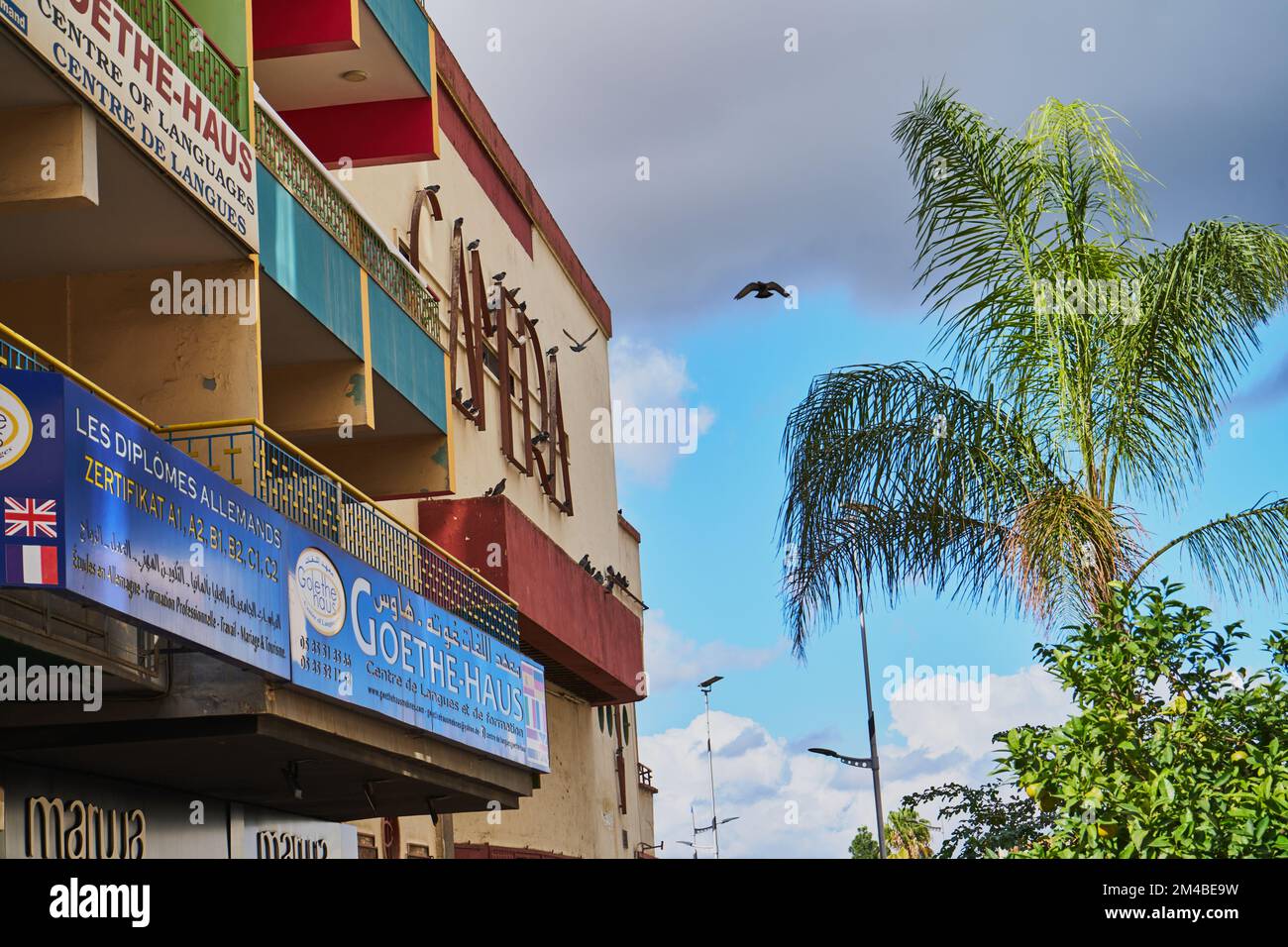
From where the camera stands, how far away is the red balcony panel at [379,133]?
2084cm

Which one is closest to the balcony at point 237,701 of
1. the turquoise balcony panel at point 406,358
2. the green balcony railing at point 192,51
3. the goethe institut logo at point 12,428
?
the goethe institut logo at point 12,428

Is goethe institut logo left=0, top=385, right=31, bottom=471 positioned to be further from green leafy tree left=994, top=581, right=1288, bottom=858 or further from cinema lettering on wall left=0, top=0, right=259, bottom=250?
green leafy tree left=994, top=581, right=1288, bottom=858

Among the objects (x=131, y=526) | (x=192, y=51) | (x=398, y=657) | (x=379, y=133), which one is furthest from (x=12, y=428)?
(x=379, y=133)

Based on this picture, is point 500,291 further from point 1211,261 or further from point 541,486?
point 1211,261

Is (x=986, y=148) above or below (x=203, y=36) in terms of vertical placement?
below

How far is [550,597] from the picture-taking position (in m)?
25.5

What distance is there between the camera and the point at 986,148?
13258 mm

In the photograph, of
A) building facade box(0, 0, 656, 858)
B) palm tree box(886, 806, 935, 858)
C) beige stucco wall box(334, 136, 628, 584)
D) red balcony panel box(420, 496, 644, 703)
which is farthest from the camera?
palm tree box(886, 806, 935, 858)

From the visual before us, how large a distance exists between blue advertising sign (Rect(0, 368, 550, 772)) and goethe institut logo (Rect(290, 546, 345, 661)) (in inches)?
0.6

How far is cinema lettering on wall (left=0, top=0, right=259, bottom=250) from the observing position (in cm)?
1065

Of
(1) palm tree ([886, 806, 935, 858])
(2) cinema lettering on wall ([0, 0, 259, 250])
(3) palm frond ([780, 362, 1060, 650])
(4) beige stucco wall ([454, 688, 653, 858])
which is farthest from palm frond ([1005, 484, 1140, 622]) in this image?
(1) palm tree ([886, 806, 935, 858])
